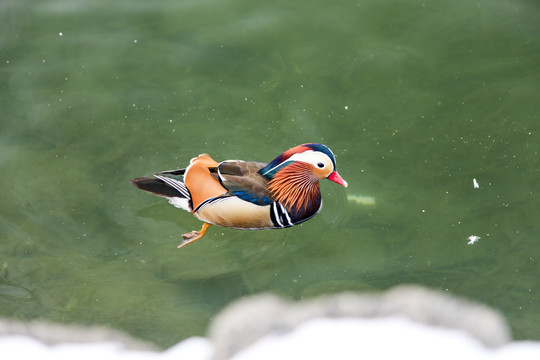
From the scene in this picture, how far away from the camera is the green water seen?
10.9 ft

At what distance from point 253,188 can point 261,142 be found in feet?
2.00

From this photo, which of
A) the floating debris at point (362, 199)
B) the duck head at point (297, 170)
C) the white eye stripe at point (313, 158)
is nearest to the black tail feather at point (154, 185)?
the duck head at point (297, 170)

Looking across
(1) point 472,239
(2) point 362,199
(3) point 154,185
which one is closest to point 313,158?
(2) point 362,199

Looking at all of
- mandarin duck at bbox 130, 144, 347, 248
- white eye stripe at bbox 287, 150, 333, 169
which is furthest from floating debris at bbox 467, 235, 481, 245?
white eye stripe at bbox 287, 150, 333, 169

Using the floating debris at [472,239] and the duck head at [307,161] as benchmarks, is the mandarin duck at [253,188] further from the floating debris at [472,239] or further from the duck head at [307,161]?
the floating debris at [472,239]

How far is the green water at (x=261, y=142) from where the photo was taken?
3.32 metres

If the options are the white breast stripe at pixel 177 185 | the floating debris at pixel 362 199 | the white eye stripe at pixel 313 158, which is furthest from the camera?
the floating debris at pixel 362 199

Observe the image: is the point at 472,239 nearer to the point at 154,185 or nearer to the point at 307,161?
the point at 307,161

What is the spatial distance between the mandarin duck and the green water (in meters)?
0.18

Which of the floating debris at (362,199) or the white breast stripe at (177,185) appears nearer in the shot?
the white breast stripe at (177,185)

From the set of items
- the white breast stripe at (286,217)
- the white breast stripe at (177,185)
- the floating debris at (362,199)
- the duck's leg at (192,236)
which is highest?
the white breast stripe at (177,185)

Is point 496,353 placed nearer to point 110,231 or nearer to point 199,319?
point 199,319

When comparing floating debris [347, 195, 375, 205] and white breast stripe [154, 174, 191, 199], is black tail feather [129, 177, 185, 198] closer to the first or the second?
white breast stripe [154, 174, 191, 199]

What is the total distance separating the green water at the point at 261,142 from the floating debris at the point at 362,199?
0.02 m
